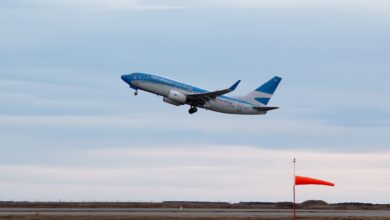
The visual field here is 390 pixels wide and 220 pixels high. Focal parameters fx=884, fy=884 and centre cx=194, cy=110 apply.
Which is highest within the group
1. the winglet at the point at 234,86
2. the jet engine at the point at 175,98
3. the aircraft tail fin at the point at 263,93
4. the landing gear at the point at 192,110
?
the aircraft tail fin at the point at 263,93

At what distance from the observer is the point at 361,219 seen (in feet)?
214

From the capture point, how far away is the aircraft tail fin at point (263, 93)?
114 metres

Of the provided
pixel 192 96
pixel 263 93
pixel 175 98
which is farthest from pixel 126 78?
pixel 263 93

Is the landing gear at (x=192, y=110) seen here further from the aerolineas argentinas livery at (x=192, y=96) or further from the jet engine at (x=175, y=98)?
the jet engine at (x=175, y=98)

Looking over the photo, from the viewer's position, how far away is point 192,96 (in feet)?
330

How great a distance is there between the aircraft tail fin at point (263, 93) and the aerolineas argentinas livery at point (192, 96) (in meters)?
3.36

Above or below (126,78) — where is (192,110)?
below

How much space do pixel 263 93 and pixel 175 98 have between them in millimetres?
21689

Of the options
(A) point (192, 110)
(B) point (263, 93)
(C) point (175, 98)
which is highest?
(B) point (263, 93)

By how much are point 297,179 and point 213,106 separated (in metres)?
52.1

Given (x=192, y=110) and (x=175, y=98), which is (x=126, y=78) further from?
(x=192, y=110)

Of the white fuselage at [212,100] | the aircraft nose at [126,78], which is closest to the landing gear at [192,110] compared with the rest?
the white fuselage at [212,100]

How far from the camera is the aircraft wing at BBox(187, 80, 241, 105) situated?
100 metres

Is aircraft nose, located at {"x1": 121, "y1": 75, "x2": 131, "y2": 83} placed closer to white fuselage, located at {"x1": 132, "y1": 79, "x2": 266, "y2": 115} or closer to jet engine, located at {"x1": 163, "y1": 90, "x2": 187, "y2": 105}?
white fuselage, located at {"x1": 132, "y1": 79, "x2": 266, "y2": 115}
